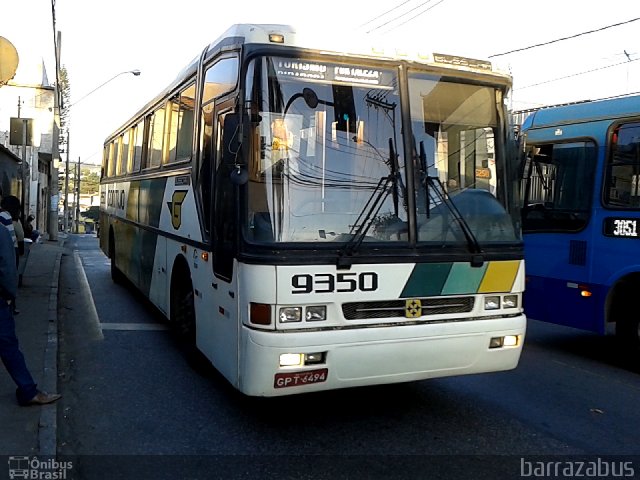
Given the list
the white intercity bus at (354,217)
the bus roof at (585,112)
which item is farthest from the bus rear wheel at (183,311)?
the bus roof at (585,112)

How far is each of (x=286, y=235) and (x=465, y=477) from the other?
6.65ft

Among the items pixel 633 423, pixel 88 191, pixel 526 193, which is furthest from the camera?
pixel 88 191

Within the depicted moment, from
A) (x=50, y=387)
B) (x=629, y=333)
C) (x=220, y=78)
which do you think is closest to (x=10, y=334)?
(x=50, y=387)

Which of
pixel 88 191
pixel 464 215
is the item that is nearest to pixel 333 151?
pixel 464 215

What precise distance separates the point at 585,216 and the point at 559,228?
15.3 inches

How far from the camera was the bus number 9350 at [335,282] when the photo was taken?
421 centimetres

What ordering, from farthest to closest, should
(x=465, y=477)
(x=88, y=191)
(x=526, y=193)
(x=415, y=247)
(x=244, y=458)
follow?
(x=88, y=191) < (x=526, y=193) < (x=415, y=247) < (x=244, y=458) < (x=465, y=477)

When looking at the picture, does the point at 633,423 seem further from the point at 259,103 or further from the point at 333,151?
the point at 259,103

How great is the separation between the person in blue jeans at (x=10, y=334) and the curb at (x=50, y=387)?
15 centimetres

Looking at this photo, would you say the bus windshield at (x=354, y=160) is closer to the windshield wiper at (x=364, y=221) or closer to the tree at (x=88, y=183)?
the windshield wiper at (x=364, y=221)

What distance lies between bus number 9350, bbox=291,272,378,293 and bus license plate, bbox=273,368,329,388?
58 cm

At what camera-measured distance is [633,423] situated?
16.9 feet

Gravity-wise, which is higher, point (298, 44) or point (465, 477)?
point (298, 44)

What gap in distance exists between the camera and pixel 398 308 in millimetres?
4488
